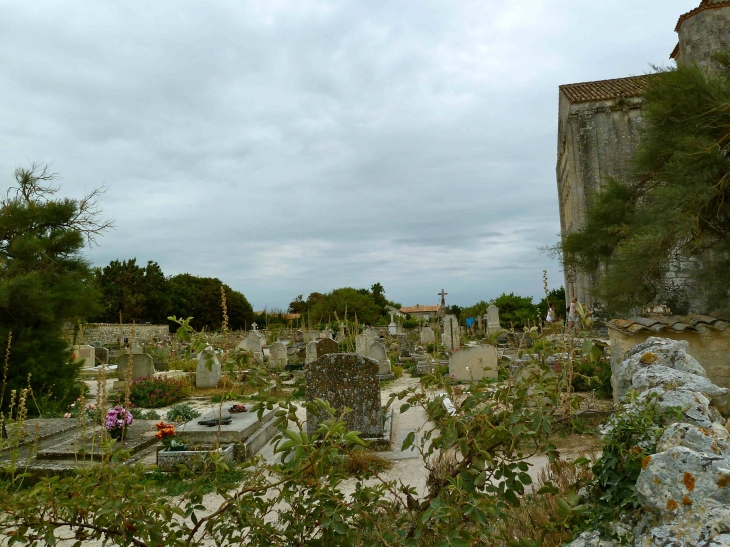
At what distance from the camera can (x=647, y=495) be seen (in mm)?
1874

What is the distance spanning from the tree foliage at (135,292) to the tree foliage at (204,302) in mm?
1191

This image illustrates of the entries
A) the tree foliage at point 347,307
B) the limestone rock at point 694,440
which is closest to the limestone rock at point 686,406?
the limestone rock at point 694,440

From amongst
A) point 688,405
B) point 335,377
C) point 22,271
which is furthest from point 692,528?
point 22,271

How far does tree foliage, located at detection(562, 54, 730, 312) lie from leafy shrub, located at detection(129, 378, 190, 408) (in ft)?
38.6

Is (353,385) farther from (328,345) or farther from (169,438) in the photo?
(328,345)

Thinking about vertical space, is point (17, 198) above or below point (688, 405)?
above

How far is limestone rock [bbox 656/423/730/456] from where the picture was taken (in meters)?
1.92

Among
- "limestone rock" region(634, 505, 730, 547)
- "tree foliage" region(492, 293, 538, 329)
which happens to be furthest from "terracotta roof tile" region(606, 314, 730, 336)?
"tree foliage" region(492, 293, 538, 329)

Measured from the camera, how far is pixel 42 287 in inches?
438

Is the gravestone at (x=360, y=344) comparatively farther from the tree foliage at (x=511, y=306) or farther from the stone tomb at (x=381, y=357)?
the tree foliage at (x=511, y=306)

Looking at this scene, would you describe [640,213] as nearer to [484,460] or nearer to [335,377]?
[335,377]

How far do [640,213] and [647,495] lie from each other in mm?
15077

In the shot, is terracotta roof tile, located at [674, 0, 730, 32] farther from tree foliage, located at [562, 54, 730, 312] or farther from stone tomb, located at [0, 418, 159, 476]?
stone tomb, located at [0, 418, 159, 476]

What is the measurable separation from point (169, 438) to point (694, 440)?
22.9 feet
